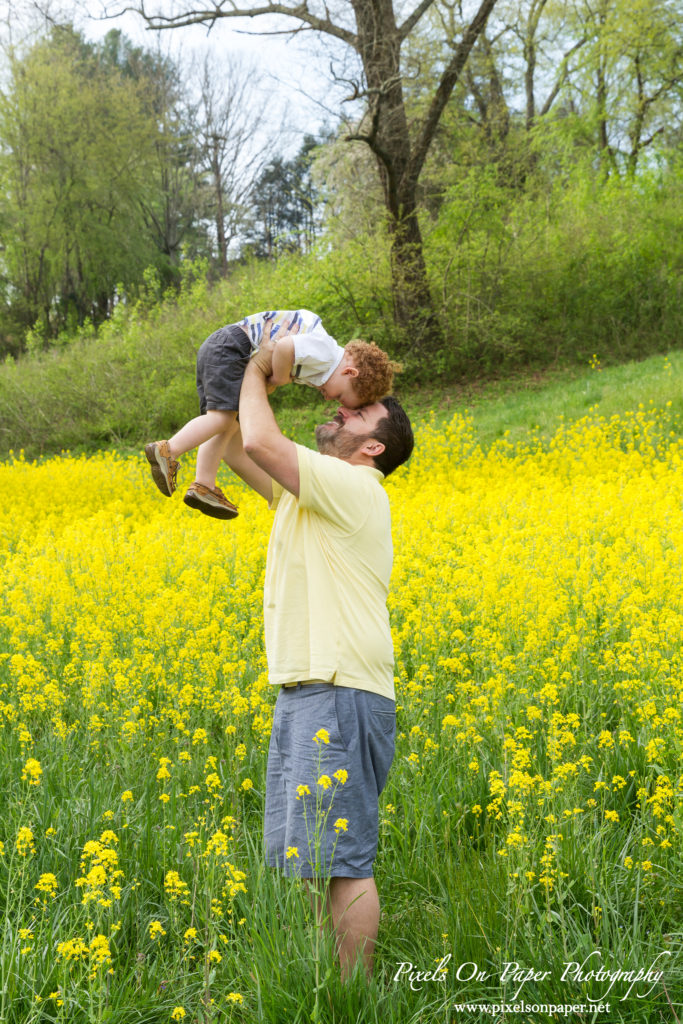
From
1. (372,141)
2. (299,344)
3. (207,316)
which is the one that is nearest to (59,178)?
(207,316)

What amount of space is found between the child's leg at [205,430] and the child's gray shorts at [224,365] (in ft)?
0.16

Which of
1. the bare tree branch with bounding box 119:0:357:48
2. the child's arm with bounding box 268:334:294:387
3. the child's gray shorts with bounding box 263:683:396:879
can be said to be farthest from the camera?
the bare tree branch with bounding box 119:0:357:48

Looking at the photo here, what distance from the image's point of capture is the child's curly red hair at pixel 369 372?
2.58 metres

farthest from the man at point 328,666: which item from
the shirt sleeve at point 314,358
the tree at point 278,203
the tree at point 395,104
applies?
the tree at point 278,203

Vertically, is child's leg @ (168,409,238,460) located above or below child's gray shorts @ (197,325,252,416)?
below

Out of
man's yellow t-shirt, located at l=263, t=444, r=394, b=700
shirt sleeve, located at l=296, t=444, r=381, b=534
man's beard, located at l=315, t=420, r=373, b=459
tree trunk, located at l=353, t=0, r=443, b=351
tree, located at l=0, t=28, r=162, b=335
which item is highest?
tree, located at l=0, t=28, r=162, b=335

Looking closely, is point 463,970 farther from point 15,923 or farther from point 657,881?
point 15,923

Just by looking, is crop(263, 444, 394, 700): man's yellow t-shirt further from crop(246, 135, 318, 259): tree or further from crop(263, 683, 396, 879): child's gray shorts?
crop(246, 135, 318, 259): tree

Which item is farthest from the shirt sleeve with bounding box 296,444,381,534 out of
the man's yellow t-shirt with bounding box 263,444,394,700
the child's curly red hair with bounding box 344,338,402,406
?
the child's curly red hair with bounding box 344,338,402,406

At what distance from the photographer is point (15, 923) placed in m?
2.60

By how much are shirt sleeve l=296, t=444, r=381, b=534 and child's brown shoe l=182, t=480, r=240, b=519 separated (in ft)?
3.39

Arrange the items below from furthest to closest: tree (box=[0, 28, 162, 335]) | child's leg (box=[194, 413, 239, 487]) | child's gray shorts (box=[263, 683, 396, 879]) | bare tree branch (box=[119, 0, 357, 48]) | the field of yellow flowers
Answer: tree (box=[0, 28, 162, 335]) < bare tree branch (box=[119, 0, 357, 48]) < child's leg (box=[194, 413, 239, 487]) < the field of yellow flowers < child's gray shorts (box=[263, 683, 396, 879])

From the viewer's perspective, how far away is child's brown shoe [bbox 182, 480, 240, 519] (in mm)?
3387

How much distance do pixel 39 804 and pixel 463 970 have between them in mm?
1669
